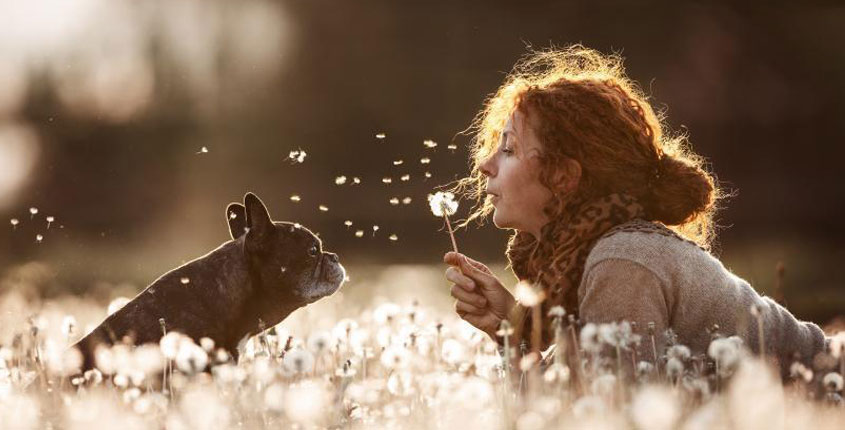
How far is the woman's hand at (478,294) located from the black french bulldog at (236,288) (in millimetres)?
1250

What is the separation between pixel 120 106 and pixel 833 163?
17.8 meters

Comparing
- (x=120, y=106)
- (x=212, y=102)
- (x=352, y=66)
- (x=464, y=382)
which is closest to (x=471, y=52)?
(x=352, y=66)

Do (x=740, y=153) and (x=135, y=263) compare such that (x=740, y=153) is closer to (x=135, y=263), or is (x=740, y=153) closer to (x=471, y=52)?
(x=471, y=52)

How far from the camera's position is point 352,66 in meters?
35.6

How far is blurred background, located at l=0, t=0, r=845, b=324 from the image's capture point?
89.4 ft

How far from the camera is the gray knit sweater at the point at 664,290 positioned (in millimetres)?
6156

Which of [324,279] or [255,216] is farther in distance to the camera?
[324,279]

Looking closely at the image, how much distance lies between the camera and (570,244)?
263 inches

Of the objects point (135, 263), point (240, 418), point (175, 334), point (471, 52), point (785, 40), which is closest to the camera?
point (240, 418)

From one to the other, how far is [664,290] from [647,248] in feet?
0.78

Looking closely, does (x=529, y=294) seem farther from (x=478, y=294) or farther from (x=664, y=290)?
(x=664, y=290)

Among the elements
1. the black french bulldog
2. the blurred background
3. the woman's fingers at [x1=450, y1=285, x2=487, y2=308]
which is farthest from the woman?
the blurred background

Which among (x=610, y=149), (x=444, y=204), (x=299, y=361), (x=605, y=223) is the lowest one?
(x=299, y=361)

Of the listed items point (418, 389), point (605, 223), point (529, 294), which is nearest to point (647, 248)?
point (605, 223)
